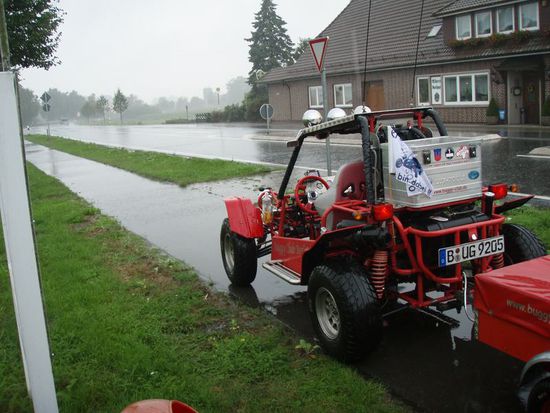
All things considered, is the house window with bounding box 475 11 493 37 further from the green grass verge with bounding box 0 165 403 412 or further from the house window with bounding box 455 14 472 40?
the green grass verge with bounding box 0 165 403 412

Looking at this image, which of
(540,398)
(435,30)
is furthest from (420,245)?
(435,30)

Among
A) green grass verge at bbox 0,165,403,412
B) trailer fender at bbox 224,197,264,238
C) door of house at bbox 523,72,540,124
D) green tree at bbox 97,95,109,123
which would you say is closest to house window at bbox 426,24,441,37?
door of house at bbox 523,72,540,124

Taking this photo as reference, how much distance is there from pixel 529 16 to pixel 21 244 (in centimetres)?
2600

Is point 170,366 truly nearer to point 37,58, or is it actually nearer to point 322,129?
point 322,129

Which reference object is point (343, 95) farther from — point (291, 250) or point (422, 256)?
point (422, 256)

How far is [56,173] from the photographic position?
20.1 m

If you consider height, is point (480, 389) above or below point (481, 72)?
below

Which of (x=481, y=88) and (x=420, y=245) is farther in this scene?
(x=481, y=88)

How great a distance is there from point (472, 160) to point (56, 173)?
58.8 ft

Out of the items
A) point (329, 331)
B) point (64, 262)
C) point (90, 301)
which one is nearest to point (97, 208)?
point (64, 262)

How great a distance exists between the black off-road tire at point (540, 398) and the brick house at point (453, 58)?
19834mm

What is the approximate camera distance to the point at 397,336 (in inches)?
194

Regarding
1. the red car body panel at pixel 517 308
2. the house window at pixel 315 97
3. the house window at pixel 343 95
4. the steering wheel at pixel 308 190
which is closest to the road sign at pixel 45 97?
the house window at pixel 315 97

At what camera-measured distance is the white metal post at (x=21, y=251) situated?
294 centimetres
